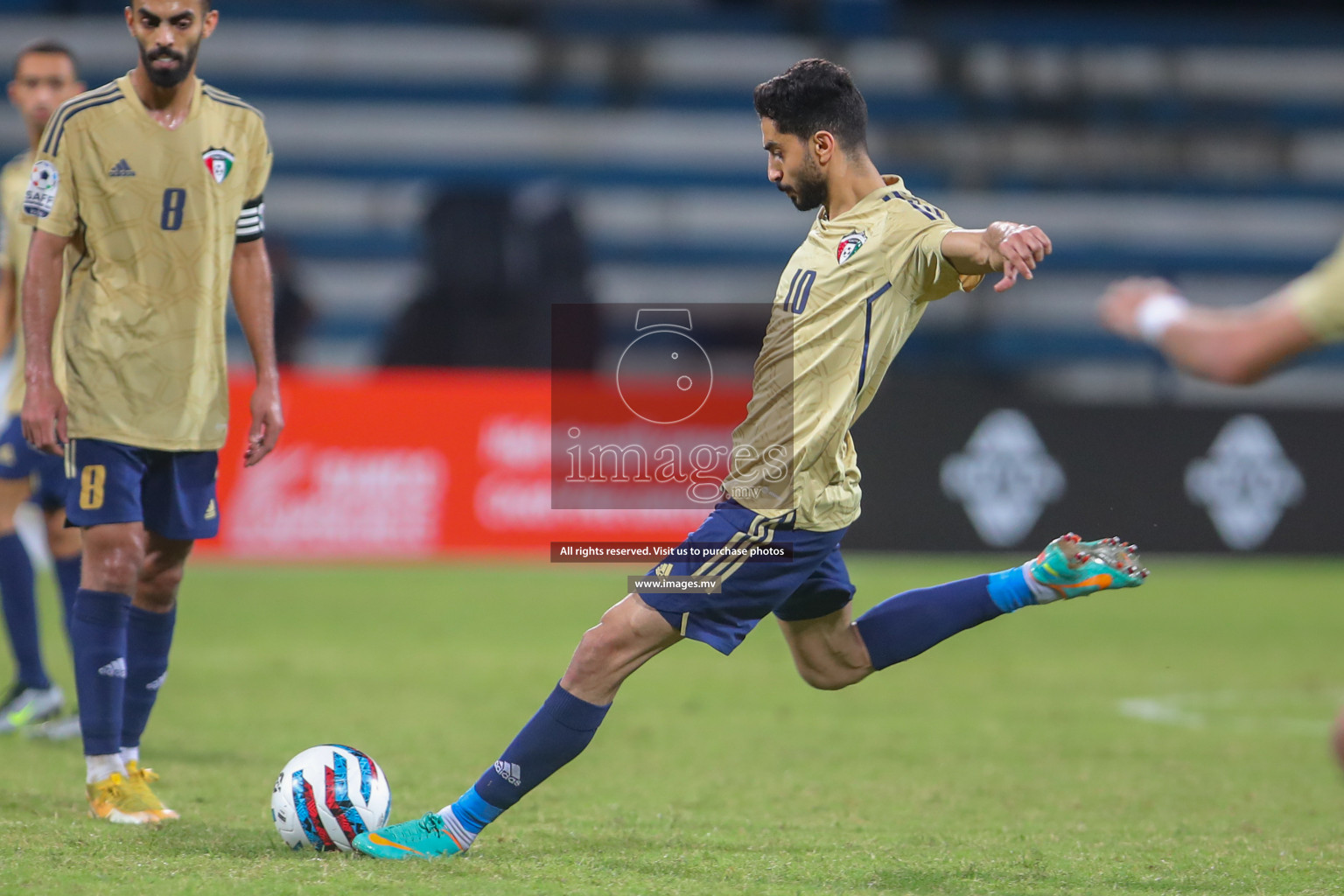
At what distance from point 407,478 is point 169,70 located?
25.4 ft

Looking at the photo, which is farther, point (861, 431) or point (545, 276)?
point (545, 276)

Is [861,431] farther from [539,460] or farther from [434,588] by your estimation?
[434,588]

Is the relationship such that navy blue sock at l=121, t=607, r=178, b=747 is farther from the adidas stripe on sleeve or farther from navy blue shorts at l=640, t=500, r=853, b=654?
navy blue shorts at l=640, t=500, r=853, b=654

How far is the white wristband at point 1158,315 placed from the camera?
Answer: 10.1ft

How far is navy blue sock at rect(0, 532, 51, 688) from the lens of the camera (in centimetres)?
621

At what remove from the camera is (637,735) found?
6.39 metres

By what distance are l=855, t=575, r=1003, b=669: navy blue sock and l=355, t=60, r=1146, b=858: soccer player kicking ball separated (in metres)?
0.30

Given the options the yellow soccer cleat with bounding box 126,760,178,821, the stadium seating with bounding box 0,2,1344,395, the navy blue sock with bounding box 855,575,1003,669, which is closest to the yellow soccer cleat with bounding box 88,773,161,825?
the yellow soccer cleat with bounding box 126,760,178,821

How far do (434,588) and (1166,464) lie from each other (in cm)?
598

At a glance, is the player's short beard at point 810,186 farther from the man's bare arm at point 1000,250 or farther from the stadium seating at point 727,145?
the stadium seating at point 727,145

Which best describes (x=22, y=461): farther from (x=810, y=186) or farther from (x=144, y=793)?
(x=810, y=186)

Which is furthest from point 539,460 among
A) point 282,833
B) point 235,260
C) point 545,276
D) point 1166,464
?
point 282,833

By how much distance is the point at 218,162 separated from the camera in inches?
183

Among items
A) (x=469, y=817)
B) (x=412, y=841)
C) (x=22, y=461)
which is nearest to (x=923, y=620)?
(x=469, y=817)
